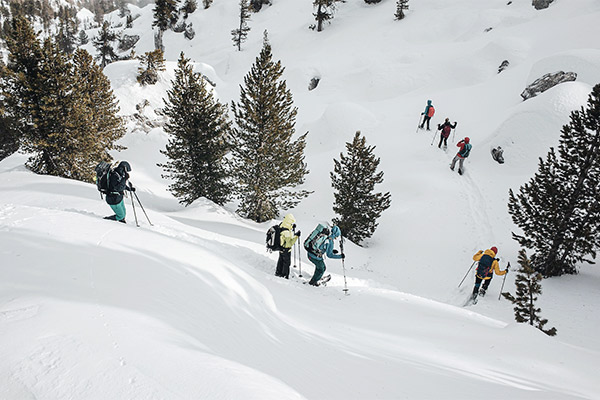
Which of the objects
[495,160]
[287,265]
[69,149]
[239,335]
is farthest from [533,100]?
[69,149]

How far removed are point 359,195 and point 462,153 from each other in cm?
772

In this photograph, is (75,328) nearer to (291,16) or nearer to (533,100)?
(533,100)

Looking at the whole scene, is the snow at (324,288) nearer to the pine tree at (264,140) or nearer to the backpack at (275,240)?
the backpack at (275,240)

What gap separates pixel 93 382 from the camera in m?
2.77

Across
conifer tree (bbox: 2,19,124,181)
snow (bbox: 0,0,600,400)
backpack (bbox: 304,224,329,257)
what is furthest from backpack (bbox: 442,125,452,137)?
conifer tree (bbox: 2,19,124,181)

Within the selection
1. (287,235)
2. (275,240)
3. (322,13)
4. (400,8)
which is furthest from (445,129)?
(322,13)

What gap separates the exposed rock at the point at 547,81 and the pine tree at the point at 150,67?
3197cm

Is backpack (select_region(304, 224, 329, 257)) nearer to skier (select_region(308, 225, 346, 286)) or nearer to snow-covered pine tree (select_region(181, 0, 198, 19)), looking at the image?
skier (select_region(308, 225, 346, 286))

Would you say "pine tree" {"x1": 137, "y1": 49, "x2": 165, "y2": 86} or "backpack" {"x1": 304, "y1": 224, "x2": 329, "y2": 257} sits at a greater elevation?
"pine tree" {"x1": 137, "y1": 49, "x2": 165, "y2": 86}

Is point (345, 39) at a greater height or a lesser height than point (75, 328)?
greater

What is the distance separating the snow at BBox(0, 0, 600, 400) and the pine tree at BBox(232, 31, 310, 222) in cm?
233

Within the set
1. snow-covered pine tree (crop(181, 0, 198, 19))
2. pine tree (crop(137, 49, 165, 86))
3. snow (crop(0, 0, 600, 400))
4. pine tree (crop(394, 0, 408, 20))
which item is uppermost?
snow-covered pine tree (crop(181, 0, 198, 19))

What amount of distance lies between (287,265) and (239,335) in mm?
4787

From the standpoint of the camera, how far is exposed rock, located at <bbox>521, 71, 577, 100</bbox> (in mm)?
21516
